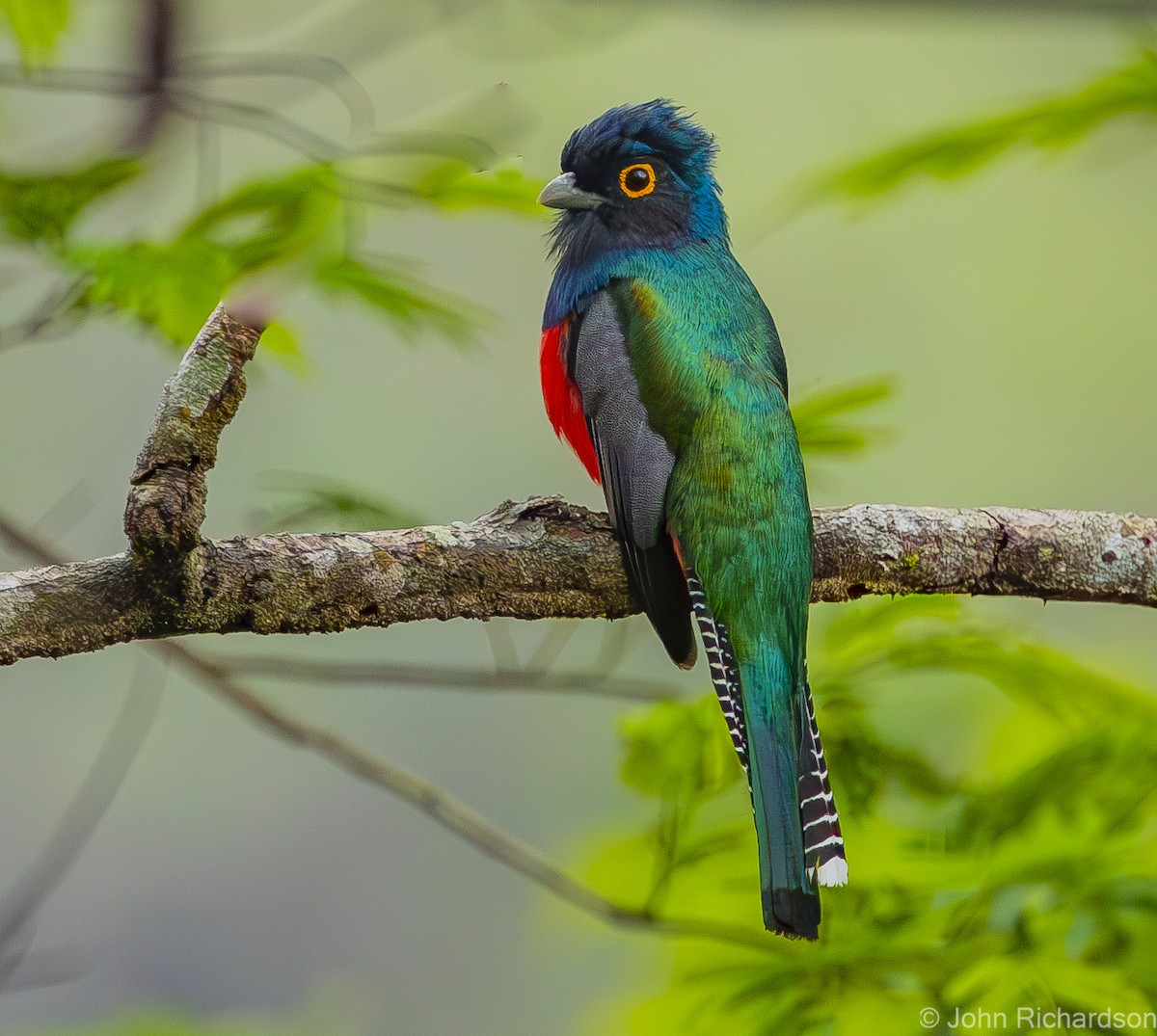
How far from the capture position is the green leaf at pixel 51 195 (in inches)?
90.2

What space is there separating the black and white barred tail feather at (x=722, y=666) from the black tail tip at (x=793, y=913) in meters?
0.29

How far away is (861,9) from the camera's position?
2094mm

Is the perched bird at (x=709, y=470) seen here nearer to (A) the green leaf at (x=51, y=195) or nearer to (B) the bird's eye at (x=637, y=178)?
(B) the bird's eye at (x=637, y=178)

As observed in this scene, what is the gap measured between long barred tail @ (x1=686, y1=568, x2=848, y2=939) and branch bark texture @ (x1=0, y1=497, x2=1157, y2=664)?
0.19 m

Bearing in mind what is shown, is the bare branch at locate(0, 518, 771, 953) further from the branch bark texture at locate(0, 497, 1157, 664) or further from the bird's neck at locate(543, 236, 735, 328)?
the bird's neck at locate(543, 236, 735, 328)

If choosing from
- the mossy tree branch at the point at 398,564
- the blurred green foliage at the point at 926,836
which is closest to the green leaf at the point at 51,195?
the mossy tree branch at the point at 398,564

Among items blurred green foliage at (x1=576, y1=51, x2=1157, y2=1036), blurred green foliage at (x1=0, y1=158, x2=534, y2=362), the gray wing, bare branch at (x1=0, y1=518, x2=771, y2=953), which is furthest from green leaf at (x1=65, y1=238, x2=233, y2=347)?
blurred green foliage at (x1=576, y1=51, x2=1157, y2=1036)

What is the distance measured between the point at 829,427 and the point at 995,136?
2.31 ft

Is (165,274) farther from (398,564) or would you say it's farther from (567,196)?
(567,196)

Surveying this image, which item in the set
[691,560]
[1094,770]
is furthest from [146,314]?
[1094,770]

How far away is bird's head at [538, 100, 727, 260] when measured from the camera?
3445mm

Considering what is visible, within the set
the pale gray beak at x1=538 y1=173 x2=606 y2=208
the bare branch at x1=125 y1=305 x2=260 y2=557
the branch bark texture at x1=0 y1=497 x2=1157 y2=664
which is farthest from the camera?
the pale gray beak at x1=538 y1=173 x2=606 y2=208

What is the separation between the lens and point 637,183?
3506 mm

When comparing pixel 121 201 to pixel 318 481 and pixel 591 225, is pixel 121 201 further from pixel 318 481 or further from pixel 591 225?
pixel 591 225
